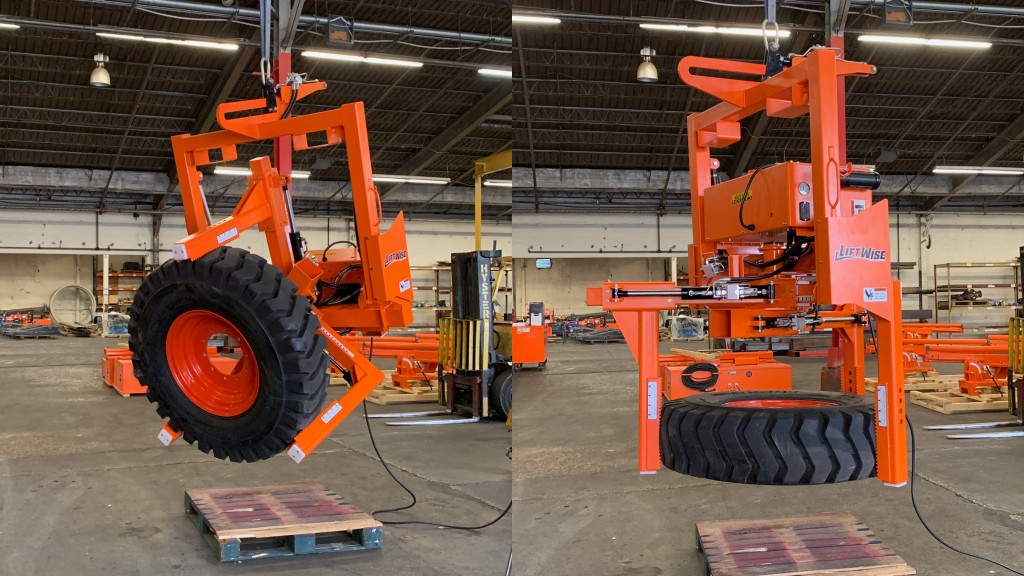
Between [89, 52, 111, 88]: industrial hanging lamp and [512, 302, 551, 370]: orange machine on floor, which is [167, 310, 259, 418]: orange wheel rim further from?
[89, 52, 111, 88]: industrial hanging lamp

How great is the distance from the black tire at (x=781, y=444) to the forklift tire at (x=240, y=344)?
1847 mm

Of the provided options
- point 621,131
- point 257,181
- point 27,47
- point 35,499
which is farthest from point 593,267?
point 257,181

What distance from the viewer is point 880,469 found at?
3758 mm

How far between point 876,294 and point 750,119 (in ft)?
58.5

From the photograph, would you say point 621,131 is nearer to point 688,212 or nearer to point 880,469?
point 688,212

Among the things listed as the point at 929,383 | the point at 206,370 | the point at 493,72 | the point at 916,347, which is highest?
the point at 493,72

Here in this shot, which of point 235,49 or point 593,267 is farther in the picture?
point 593,267

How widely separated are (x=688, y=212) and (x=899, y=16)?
32.5ft

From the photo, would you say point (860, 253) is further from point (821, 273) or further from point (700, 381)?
point (700, 381)

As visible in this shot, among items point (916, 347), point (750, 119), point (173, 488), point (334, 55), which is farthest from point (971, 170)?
point (173, 488)

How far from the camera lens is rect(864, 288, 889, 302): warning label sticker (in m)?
3.61

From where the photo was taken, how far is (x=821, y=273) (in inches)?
140

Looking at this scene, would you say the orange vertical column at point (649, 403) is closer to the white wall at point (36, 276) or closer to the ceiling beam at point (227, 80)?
the ceiling beam at point (227, 80)

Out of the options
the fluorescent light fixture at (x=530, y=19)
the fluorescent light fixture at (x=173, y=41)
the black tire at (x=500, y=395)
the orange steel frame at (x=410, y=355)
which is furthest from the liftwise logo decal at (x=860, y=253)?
the fluorescent light fixture at (x=173, y=41)
